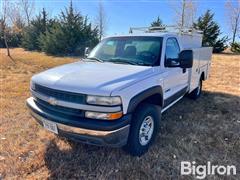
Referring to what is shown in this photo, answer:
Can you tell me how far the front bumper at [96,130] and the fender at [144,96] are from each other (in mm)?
148

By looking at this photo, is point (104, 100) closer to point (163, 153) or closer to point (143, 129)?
point (143, 129)

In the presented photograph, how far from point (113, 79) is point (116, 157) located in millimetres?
1292

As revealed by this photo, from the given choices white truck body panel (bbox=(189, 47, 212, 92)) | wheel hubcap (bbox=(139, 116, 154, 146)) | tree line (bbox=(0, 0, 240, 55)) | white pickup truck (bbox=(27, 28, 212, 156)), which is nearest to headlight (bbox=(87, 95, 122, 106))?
white pickup truck (bbox=(27, 28, 212, 156))

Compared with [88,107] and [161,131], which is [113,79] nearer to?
[88,107]

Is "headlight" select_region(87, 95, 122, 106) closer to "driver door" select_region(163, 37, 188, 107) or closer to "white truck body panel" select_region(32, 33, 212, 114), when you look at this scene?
"white truck body panel" select_region(32, 33, 212, 114)

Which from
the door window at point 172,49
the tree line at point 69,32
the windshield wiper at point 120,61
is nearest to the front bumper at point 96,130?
the windshield wiper at point 120,61

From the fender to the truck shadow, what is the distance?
86 centimetres

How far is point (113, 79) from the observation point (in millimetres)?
3080

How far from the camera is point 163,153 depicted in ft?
12.1

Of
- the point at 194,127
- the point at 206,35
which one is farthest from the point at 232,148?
the point at 206,35

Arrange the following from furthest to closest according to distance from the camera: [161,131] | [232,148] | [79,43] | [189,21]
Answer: [189,21] → [79,43] → [161,131] → [232,148]

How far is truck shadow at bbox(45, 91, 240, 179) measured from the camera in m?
3.21

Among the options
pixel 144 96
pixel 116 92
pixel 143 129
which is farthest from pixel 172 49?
pixel 116 92

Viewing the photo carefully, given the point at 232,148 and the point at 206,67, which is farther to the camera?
the point at 206,67
